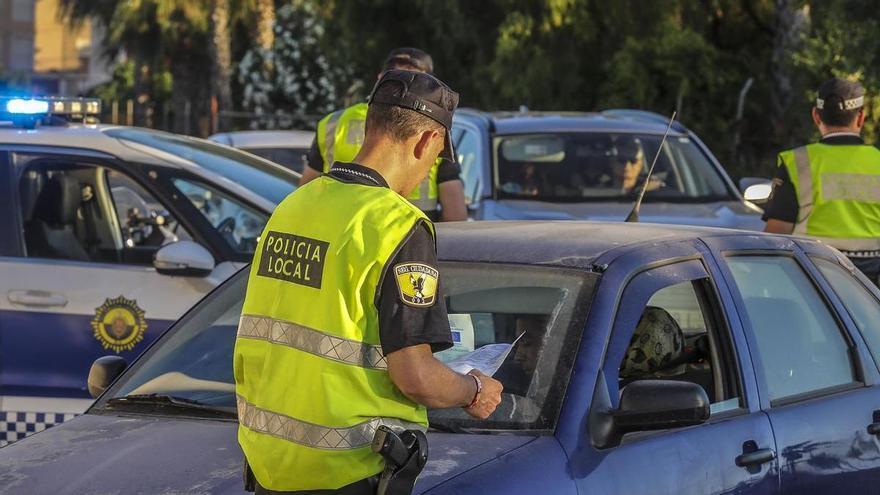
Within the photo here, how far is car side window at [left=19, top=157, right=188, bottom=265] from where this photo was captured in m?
6.99

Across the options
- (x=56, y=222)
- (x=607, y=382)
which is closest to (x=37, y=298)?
(x=56, y=222)

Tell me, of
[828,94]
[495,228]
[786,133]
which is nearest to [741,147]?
[786,133]

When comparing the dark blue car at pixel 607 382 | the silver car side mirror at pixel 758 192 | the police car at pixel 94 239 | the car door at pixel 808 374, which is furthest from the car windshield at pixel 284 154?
the car door at pixel 808 374

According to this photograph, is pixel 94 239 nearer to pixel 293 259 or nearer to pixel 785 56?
pixel 293 259

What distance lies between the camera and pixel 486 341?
416cm

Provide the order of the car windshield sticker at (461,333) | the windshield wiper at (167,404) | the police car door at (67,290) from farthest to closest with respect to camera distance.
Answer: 1. the police car door at (67,290)
2. the windshield wiper at (167,404)
3. the car windshield sticker at (461,333)

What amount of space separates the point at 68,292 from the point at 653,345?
3074 mm

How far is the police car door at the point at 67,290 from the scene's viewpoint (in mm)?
6562

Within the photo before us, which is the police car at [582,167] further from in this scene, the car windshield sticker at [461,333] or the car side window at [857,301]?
the car windshield sticker at [461,333]

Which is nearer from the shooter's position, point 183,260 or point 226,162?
point 183,260

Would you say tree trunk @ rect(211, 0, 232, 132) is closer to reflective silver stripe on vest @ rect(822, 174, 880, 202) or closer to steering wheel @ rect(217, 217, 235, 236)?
steering wheel @ rect(217, 217, 235, 236)

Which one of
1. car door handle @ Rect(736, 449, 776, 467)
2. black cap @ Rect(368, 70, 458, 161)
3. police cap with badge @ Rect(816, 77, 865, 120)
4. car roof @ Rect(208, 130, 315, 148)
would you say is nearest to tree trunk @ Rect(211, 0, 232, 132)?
car roof @ Rect(208, 130, 315, 148)

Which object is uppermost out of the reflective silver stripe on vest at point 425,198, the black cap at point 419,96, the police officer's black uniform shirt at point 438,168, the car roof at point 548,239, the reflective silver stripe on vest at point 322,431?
the black cap at point 419,96

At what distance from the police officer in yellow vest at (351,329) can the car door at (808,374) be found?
1331 mm
